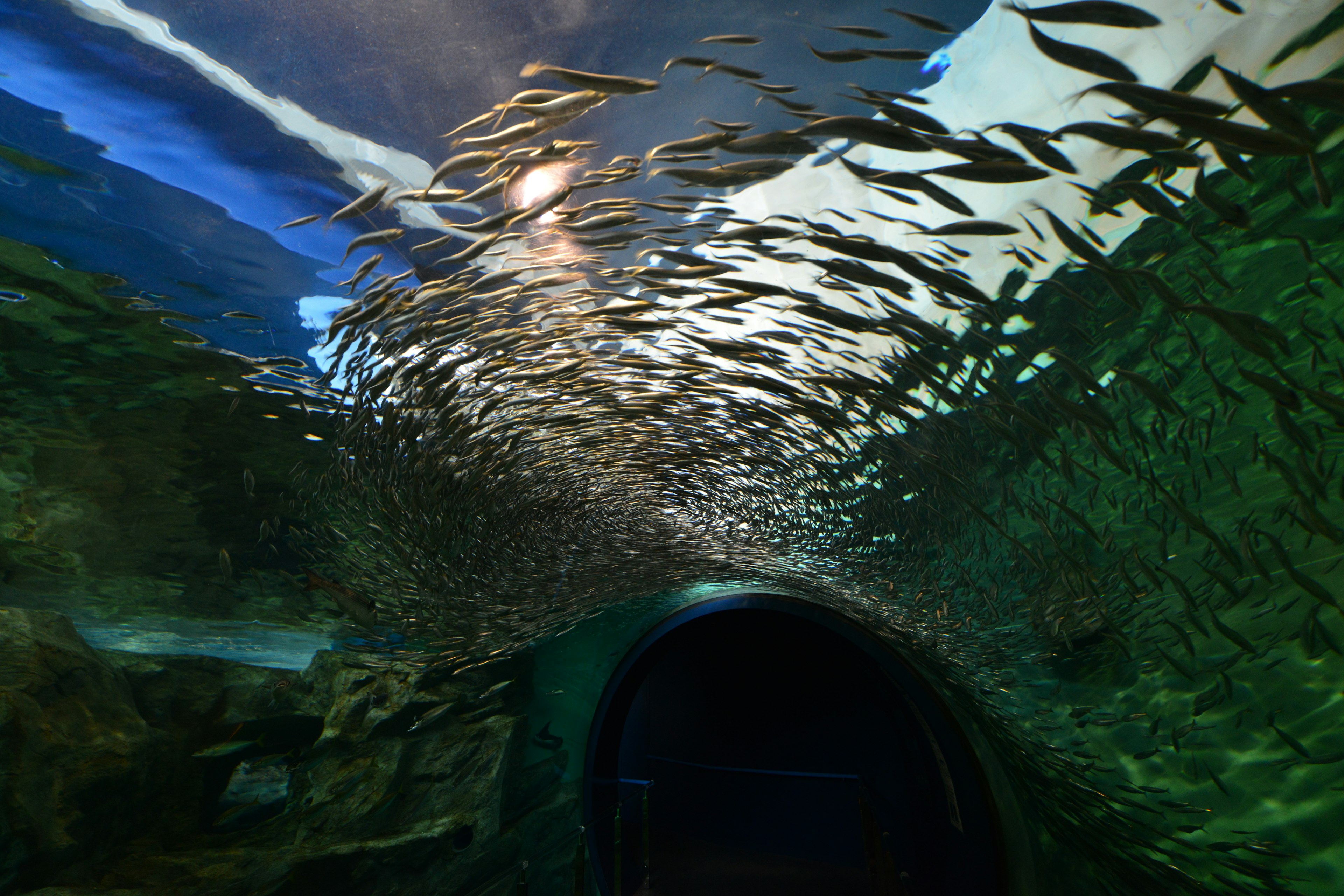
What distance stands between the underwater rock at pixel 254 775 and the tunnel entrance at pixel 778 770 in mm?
2153

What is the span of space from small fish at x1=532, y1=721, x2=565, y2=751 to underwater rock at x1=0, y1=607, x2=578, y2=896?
31 cm

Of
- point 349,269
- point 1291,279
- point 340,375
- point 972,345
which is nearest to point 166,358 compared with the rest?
point 340,375

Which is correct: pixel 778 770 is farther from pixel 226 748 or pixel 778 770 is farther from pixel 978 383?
pixel 978 383

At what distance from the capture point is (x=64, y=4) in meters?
2.05

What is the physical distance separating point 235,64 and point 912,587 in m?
6.24

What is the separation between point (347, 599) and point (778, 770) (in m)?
11.6

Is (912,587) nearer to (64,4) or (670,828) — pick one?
(64,4)

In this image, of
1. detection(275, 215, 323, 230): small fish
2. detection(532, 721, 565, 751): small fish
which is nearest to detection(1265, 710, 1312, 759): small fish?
detection(275, 215, 323, 230): small fish

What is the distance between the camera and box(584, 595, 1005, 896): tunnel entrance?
9.06 metres

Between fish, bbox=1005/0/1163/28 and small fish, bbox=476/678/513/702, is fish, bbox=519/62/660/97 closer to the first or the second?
fish, bbox=1005/0/1163/28

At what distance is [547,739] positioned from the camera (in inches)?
408

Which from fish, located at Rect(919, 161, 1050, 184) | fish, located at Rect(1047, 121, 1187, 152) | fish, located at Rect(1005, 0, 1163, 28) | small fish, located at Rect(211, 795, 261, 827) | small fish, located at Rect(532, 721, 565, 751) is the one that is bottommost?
small fish, located at Rect(211, 795, 261, 827)

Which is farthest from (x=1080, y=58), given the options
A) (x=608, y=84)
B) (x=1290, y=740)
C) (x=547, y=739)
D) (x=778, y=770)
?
(x=778, y=770)

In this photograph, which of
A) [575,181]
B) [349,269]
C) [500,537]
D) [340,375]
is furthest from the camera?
[500,537]
